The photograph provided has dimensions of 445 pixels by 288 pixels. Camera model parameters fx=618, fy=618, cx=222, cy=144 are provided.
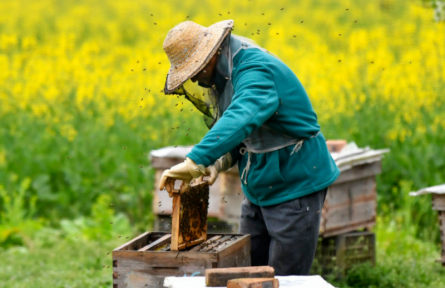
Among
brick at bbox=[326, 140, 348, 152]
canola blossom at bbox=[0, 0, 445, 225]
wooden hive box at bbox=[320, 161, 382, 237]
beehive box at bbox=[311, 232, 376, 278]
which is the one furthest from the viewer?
canola blossom at bbox=[0, 0, 445, 225]

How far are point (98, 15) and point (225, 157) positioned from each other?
12.1 m

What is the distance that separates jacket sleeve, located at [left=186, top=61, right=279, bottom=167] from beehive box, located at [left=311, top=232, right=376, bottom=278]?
91.4 inches

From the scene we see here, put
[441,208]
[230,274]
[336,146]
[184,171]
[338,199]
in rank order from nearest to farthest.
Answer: [230,274]
[184,171]
[441,208]
[338,199]
[336,146]

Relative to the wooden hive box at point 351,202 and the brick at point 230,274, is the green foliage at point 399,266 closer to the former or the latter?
the wooden hive box at point 351,202

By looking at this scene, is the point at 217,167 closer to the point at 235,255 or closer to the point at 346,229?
the point at 235,255

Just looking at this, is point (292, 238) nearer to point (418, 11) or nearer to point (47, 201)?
point (47, 201)

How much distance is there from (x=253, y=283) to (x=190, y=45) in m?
1.14

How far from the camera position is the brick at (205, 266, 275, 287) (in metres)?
2.11

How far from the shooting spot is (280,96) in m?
2.69

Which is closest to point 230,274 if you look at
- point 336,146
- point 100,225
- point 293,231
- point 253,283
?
point 253,283

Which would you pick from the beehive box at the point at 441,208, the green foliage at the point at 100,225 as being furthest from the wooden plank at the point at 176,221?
the green foliage at the point at 100,225

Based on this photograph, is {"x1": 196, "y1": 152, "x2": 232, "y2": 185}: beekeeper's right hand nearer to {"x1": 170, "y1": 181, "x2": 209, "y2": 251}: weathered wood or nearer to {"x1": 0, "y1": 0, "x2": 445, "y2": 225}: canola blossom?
{"x1": 170, "y1": 181, "x2": 209, "y2": 251}: weathered wood

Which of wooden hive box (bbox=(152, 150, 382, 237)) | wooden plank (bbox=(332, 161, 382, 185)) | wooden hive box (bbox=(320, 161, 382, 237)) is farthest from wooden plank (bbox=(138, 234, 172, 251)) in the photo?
wooden plank (bbox=(332, 161, 382, 185))

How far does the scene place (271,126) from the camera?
2.78 metres
